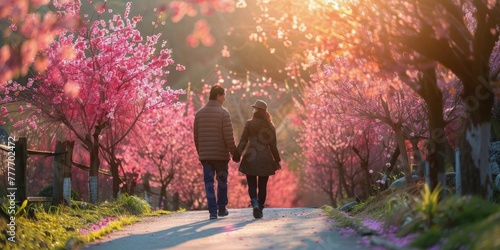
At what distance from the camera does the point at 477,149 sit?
1065cm

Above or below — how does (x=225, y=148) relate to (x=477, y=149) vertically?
above

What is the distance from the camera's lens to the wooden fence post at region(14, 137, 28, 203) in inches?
478

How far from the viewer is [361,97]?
18750 millimetres

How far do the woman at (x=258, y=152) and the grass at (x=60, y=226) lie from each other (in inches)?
102

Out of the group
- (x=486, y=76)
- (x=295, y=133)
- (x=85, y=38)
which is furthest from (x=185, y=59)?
(x=486, y=76)

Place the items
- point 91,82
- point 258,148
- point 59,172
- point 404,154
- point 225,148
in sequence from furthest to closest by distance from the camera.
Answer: point 91,82, point 404,154, point 59,172, point 258,148, point 225,148

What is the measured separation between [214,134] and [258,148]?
1.06 meters

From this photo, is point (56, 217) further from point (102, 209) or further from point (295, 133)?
point (295, 133)

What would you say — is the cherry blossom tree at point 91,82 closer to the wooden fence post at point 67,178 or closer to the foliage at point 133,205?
the foliage at point 133,205

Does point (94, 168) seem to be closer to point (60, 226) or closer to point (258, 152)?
point (258, 152)

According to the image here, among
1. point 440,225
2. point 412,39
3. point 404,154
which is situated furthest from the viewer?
point 404,154

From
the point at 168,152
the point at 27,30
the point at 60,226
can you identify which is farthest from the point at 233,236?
the point at 168,152

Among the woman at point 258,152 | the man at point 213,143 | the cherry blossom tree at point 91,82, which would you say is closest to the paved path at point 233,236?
the man at point 213,143

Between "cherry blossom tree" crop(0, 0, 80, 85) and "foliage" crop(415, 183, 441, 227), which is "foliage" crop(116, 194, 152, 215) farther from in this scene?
"foliage" crop(415, 183, 441, 227)
